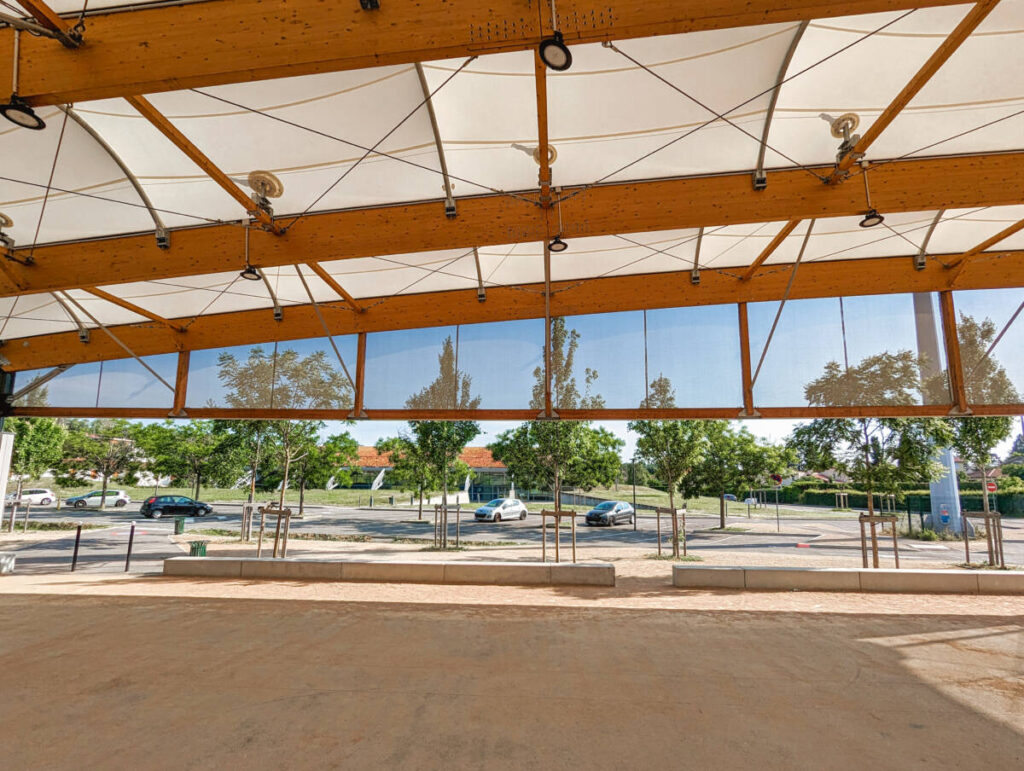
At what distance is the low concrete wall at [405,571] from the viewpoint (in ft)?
34.0

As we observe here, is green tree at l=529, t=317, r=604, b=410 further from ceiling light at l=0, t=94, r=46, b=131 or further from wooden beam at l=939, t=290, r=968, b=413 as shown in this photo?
ceiling light at l=0, t=94, r=46, b=131

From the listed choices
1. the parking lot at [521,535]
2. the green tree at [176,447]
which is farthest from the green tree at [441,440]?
the green tree at [176,447]

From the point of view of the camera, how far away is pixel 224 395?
42.3 feet

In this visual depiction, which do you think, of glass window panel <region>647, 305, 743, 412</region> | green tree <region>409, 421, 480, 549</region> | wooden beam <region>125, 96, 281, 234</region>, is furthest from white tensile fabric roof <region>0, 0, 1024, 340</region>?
green tree <region>409, 421, 480, 549</region>

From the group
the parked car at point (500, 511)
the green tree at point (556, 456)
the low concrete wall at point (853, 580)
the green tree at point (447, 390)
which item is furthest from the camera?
the parked car at point (500, 511)

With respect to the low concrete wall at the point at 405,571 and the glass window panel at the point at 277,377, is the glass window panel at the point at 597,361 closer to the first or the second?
the low concrete wall at the point at 405,571

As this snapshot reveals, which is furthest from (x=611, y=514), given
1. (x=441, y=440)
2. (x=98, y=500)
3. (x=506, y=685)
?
(x=98, y=500)

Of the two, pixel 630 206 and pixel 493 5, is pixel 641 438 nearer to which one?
pixel 630 206

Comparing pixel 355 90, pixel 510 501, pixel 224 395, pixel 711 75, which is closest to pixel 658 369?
pixel 711 75

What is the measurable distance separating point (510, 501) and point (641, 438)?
1420 centimetres

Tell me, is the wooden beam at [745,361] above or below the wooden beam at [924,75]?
below

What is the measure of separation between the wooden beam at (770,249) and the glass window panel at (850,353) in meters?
0.82

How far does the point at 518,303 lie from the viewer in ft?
40.1

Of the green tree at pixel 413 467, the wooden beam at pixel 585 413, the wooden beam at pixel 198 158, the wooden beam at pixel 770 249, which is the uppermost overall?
the wooden beam at pixel 770 249
